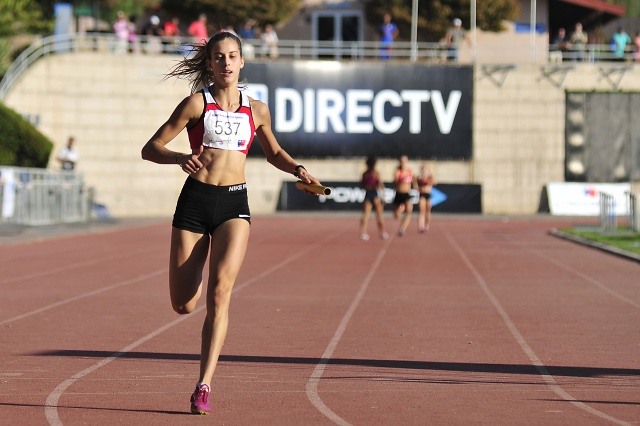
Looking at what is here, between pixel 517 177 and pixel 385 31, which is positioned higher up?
pixel 385 31

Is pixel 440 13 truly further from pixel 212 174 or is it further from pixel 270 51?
pixel 212 174

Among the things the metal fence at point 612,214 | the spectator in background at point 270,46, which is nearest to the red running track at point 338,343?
the metal fence at point 612,214

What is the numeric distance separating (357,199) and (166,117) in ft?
24.9

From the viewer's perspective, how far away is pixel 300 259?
2442 centimetres

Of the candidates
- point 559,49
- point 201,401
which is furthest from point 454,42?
point 201,401

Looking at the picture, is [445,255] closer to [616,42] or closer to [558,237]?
[558,237]

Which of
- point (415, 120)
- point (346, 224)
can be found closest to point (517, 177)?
point (415, 120)

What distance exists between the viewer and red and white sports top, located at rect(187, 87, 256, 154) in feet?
27.5

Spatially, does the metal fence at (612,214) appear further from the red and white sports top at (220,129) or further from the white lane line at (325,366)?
the red and white sports top at (220,129)

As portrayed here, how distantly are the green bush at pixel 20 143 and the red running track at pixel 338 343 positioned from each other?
43.9ft

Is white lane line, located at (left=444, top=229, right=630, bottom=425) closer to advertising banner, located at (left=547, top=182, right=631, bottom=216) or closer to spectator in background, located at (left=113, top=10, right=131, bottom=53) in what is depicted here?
advertising banner, located at (left=547, top=182, right=631, bottom=216)

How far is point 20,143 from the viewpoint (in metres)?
37.6

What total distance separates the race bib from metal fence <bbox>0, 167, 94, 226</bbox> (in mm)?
23732

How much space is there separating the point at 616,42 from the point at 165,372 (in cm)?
4352
